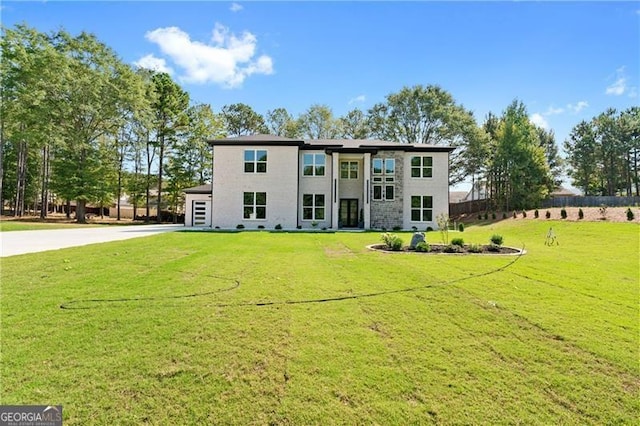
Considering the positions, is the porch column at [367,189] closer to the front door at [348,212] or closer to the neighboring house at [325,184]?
the neighboring house at [325,184]

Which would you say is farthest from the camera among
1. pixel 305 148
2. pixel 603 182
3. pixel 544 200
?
pixel 603 182

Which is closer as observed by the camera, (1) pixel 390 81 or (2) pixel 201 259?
(2) pixel 201 259

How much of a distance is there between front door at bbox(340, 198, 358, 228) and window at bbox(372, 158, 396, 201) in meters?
1.76

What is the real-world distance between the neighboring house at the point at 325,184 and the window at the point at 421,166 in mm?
61

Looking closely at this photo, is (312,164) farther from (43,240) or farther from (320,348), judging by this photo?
(320,348)

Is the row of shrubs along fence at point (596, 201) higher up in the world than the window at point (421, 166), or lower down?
lower down

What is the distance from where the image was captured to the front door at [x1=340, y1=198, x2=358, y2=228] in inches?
933

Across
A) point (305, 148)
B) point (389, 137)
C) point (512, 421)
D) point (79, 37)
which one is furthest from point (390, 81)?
point (512, 421)

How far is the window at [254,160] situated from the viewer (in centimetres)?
2200

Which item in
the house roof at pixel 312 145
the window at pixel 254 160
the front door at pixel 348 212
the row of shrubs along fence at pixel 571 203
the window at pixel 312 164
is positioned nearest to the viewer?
the house roof at pixel 312 145

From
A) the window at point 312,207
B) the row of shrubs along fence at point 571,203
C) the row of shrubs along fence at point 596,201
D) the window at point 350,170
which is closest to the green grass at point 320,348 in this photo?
the window at point 312,207

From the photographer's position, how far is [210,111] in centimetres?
3641

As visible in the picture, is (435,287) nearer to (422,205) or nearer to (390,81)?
(422,205)

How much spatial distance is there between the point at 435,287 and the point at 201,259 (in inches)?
225
